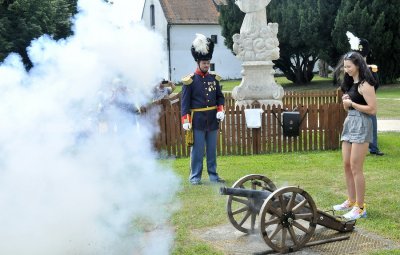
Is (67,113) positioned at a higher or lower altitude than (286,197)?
higher

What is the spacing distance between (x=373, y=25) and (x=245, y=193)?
27.1m

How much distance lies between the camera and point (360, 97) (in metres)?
6.58

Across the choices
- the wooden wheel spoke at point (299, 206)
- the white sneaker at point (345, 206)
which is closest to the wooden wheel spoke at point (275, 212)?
the wooden wheel spoke at point (299, 206)

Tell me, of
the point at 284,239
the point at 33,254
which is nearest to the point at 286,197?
the point at 284,239

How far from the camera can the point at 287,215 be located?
18.5ft

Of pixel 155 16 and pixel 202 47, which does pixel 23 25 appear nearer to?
pixel 155 16

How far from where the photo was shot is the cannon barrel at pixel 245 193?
5734 millimetres

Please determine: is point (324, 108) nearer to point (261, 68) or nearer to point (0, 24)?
point (261, 68)

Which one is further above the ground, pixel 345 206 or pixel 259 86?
pixel 259 86

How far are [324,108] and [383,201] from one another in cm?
486

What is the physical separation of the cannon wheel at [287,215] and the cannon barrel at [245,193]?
24 centimetres

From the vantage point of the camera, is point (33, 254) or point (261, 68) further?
point (261, 68)

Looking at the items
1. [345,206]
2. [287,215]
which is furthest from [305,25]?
[287,215]

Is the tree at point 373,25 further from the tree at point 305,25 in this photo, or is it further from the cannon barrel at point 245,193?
the cannon barrel at point 245,193
